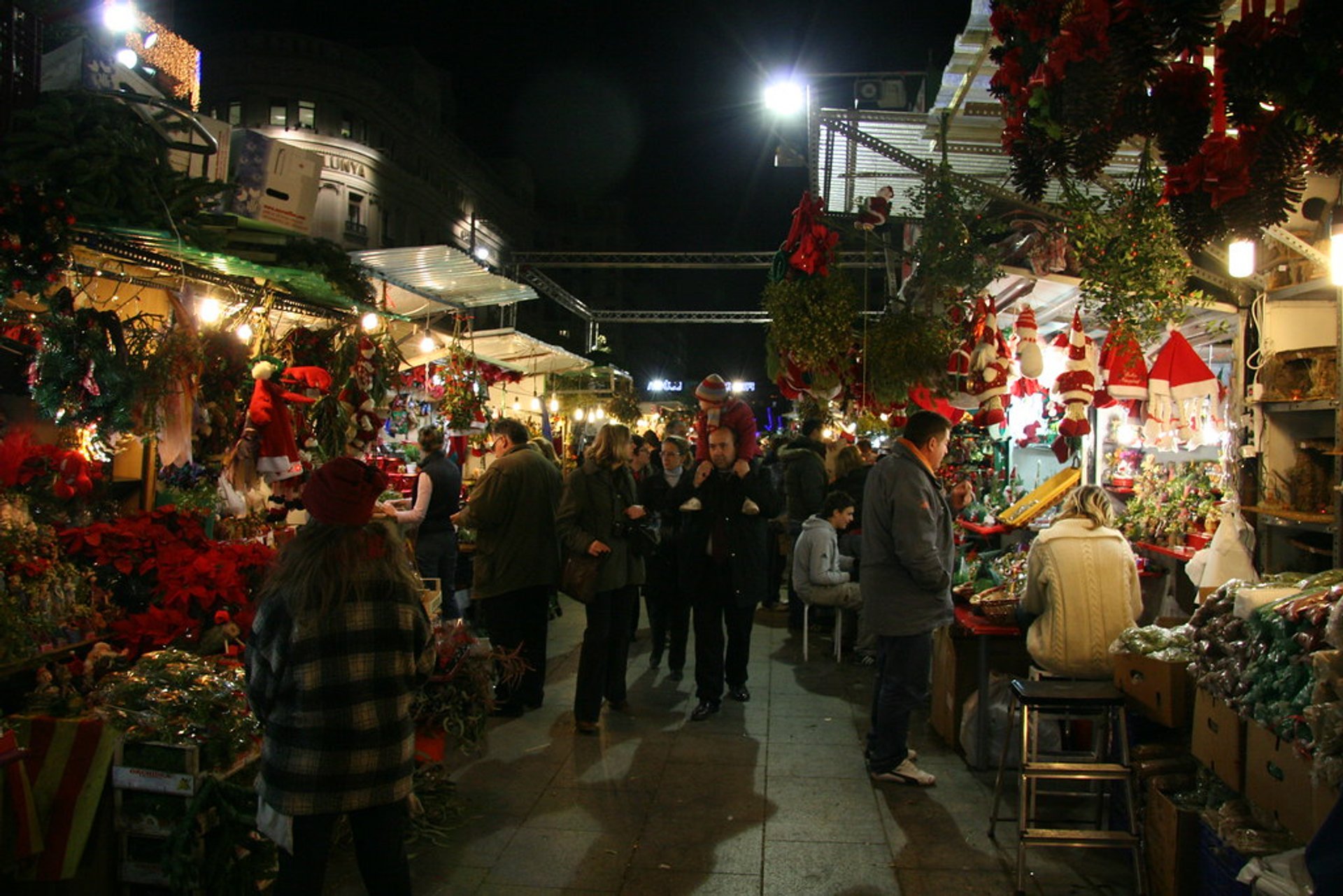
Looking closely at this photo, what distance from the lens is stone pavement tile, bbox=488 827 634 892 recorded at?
3764 mm

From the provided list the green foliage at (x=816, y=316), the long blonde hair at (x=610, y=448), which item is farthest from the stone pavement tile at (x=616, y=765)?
the green foliage at (x=816, y=316)

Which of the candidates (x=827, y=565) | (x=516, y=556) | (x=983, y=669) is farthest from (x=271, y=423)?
(x=827, y=565)

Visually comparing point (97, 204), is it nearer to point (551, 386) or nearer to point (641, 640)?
point (641, 640)

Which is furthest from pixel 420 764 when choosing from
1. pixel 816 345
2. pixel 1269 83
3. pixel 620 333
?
pixel 620 333

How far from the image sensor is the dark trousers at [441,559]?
792 centimetres

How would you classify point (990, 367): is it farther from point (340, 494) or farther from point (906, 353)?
point (340, 494)

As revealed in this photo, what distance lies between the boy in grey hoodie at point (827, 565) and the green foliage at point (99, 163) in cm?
525

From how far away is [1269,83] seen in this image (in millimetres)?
2303

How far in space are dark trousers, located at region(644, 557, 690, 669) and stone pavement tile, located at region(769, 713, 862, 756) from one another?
1202 millimetres

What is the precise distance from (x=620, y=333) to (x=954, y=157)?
184ft

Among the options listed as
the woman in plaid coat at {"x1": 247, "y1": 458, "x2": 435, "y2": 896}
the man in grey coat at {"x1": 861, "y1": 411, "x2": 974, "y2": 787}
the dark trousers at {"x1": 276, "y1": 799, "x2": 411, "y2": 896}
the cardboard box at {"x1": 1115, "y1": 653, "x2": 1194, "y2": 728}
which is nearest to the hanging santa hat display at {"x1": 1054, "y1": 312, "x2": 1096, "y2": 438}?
the man in grey coat at {"x1": 861, "y1": 411, "x2": 974, "y2": 787}

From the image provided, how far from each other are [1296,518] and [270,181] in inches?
246

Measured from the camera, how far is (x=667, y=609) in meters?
7.69

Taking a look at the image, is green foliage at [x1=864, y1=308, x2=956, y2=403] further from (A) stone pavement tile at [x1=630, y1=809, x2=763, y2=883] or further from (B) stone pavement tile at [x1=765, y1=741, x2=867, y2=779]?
(A) stone pavement tile at [x1=630, y1=809, x2=763, y2=883]
